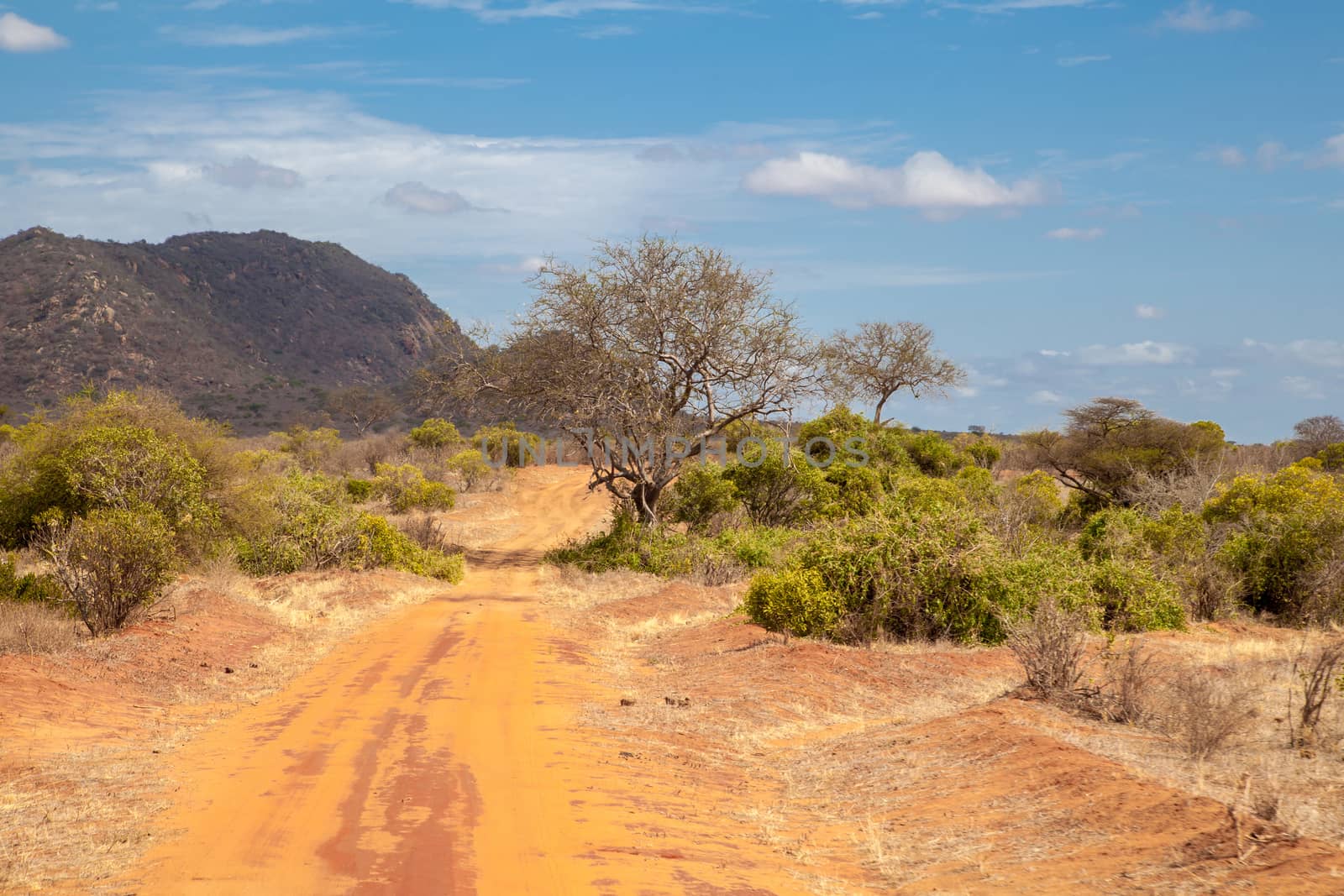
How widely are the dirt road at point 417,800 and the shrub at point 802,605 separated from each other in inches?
119

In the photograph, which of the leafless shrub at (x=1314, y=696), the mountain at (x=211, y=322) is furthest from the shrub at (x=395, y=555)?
the mountain at (x=211, y=322)

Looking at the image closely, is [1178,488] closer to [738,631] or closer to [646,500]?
[646,500]

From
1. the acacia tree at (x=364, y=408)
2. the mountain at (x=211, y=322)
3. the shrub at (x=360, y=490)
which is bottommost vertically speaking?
the shrub at (x=360, y=490)

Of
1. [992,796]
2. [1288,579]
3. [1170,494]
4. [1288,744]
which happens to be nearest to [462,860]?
[992,796]

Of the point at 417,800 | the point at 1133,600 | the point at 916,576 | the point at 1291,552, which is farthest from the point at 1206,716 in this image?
the point at 1291,552

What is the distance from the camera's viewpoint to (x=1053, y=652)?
10977mm

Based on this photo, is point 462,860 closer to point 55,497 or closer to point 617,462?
point 55,497

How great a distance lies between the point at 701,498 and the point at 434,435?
27174mm

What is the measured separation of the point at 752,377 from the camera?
30.1 meters

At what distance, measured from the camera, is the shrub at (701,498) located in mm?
28859

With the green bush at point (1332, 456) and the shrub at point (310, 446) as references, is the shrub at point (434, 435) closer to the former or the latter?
the shrub at point (310, 446)

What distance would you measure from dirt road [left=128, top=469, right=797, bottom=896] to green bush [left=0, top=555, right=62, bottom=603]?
457cm

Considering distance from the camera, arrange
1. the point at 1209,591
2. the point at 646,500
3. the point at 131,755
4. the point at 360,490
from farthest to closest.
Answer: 1. the point at 360,490
2. the point at 646,500
3. the point at 1209,591
4. the point at 131,755

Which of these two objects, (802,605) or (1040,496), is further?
(1040,496)
